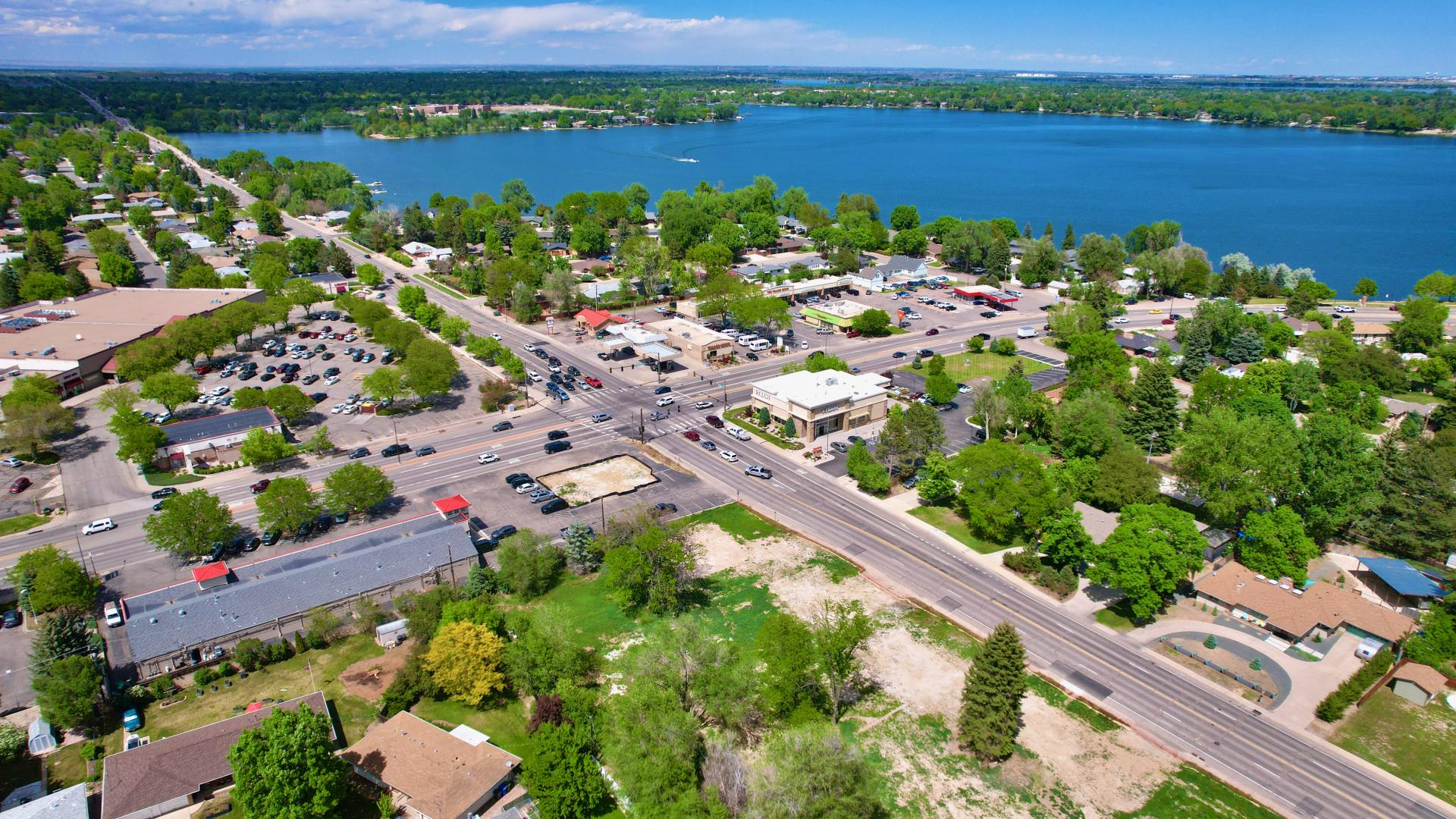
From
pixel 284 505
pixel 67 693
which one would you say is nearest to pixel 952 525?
pixel 284 505

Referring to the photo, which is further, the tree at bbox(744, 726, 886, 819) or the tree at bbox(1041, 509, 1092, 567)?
the tree at bbox(1041, 509, 1092, 567)

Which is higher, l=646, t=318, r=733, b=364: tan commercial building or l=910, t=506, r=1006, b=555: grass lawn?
l=646, t=318, r=733, b=364: tan commercial building

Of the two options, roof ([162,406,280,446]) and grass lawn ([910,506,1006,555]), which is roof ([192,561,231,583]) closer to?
roof ([162,406,280,446])

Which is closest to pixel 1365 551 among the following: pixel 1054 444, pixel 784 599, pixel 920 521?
pixel 1054 444

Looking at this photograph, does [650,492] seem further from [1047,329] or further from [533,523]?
[1047,329]

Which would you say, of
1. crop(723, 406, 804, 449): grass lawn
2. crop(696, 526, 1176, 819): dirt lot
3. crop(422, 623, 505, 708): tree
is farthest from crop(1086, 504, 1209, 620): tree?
crop(422, 623, 505, 708): tree
